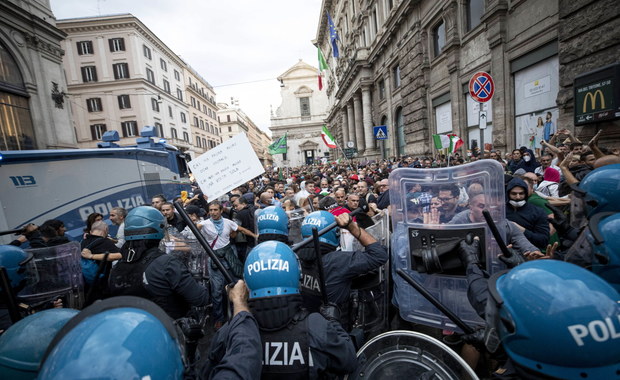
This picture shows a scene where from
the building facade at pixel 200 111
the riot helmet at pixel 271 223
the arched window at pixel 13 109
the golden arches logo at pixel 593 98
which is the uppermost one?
the building facade at pixel 200 111

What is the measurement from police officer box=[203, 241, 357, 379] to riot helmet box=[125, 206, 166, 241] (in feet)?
4.10

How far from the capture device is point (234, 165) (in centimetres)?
300

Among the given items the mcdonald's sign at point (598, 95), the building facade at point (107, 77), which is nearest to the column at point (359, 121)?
the mcdonald's sign at point (598, 95)

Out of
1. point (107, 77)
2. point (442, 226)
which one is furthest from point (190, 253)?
point (107, 77)

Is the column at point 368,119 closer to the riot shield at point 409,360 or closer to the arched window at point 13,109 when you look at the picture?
the arched window at point 13,109

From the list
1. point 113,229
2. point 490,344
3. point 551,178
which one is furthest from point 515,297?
point 113,229

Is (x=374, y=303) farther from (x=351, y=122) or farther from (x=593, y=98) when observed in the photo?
(x=351, y=122)

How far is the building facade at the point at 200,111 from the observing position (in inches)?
1741

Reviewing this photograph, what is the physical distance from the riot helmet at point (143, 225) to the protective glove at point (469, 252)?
7.67 ft

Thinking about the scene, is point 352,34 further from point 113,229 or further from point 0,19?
point 113,229

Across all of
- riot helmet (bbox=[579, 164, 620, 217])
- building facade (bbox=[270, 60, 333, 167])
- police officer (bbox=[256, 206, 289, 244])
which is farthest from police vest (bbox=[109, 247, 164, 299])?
building facade (bbox=[270, 60, 333, 167])

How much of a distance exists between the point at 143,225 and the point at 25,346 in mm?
1405

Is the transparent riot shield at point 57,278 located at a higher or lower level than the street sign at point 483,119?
lower

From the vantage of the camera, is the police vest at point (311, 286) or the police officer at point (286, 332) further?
the police vest at point (311, 286)
